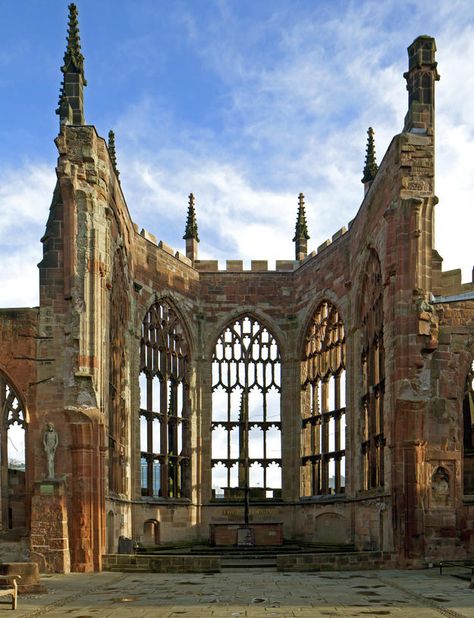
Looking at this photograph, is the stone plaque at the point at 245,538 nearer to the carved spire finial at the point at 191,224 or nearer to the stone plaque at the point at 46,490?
the stone plaque at the point at 46,490

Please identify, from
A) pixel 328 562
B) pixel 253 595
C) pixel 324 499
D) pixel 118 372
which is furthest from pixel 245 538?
pixel 253 595

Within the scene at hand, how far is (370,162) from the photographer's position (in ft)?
116

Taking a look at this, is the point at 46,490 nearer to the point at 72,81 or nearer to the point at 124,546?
the point at 124,546

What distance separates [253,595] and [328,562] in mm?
6325

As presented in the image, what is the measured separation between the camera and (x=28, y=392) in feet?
83.3

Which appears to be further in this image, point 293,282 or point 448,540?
point 293,282

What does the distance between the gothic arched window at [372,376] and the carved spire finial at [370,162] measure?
5.77 meters

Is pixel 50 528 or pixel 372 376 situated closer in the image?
pixel 50 528

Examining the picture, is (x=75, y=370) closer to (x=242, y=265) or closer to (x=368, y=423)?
(x=368, y=423)

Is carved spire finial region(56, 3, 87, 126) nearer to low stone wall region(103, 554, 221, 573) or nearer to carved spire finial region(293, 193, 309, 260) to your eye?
low stone wall region(103, 554, 221, 573)

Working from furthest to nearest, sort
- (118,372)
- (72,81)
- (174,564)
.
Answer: (118,372), (72,81), (174,564)

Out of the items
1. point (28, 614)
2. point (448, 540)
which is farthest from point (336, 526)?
point (28, 614)

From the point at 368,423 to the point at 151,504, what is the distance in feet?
28.1

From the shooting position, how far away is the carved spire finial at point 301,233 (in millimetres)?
38812
